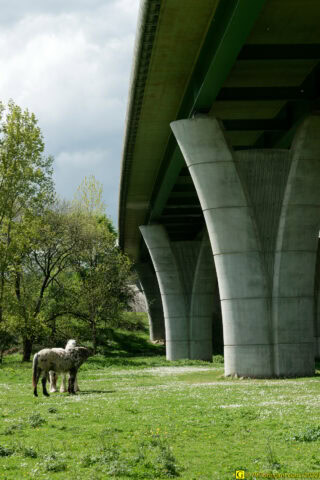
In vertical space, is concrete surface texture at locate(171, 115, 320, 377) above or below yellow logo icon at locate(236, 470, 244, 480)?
above

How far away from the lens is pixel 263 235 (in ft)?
70.6

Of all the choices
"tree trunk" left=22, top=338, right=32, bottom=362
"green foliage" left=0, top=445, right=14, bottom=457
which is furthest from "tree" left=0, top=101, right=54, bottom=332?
"green foliage" left=0, top=445, right=14, bottom=457

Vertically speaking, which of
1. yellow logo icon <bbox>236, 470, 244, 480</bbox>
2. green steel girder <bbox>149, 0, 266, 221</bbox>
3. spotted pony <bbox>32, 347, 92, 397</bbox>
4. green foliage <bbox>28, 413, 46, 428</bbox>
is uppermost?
green steel girder <bbox>149, 0, 266, 221</bbox>

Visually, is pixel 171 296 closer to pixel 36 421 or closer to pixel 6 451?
pixel 36 421

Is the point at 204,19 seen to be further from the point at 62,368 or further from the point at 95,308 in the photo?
the point at 95,308

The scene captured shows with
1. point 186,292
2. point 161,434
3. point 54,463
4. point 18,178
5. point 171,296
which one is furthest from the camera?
point 186,292

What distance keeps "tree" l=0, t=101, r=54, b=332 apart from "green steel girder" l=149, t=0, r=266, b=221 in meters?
12.5

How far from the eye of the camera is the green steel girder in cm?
1560

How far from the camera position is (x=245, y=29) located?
1622cm

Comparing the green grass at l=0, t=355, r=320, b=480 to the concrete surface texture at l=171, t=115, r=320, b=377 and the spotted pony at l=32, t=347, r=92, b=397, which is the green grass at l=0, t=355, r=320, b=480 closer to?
the spotted pony at l=32, t=347, r=92, b=397

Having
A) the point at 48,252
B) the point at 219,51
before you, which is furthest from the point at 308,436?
the point at 48,252

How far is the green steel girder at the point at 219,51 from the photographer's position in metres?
15.6

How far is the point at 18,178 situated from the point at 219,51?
18804 millimetres

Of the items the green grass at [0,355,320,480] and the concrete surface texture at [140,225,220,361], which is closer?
the green grass at [0,355,320,480]
